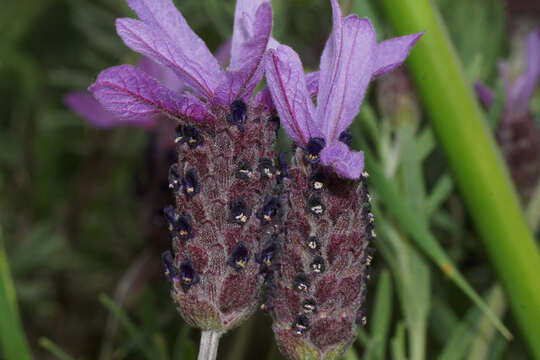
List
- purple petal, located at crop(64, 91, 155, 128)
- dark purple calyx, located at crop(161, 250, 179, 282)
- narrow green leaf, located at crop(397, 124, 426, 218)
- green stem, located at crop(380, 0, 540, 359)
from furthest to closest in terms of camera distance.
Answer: purple petal, located at crop(64, 91, 155, 128)
narrow green leaf, located at crop(397, 124, 426, 218)
green stem, located at crop(380, 0, 540, 359)
dark purple calyx, located at crop(161, 250, 179, 282)

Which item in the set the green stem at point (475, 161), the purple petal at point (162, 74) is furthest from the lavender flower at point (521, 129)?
the purple petal at point (162, 74)

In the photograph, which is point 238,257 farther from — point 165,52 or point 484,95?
point 484,95

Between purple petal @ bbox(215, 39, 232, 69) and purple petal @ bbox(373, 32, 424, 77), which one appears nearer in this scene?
purple petal @ bbox(373, 32, 424, 77)

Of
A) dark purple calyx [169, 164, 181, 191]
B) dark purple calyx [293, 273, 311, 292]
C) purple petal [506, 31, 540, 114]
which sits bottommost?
purple petal [506, 31, 540, 114]

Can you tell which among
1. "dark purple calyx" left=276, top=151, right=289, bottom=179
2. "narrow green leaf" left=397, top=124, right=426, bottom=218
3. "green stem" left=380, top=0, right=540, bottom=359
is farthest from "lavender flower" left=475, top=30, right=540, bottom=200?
"dark purple calyx" left=276, top=151, right=289, bottom=179

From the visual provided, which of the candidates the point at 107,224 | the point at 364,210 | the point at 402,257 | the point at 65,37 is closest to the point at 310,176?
the point at 364,210

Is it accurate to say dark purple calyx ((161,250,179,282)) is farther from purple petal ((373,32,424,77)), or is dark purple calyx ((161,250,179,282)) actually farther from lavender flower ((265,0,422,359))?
purple petal ((373,32,424,77))
